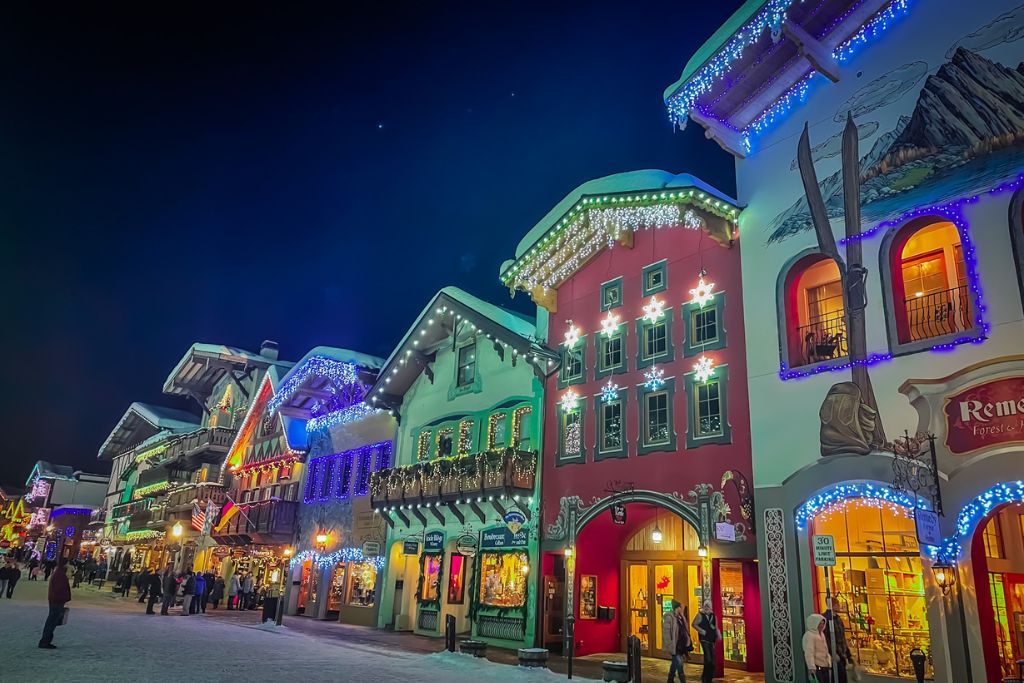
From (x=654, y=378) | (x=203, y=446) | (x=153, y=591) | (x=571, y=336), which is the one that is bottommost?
(x=153, y=591)

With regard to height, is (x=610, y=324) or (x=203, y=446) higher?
(x=610, y=324)

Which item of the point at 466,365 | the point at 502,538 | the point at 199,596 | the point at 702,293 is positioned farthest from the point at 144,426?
the point at 702,293

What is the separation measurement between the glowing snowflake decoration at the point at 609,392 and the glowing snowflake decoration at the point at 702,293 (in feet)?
11.2

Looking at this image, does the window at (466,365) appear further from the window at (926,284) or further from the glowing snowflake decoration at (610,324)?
the window at (926,284)

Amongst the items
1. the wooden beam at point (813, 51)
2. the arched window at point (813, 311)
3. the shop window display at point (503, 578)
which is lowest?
the shop window display at point (503, 578)

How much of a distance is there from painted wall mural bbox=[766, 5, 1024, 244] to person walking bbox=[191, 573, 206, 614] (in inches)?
1022

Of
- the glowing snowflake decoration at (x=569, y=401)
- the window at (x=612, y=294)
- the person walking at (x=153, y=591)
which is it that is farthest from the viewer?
the person walking at (x=153, y=591)

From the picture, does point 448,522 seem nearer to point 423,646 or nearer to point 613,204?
point 423,646

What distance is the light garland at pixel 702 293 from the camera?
1902cm

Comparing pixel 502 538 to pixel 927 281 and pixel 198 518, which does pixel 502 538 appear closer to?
pixel 927 281

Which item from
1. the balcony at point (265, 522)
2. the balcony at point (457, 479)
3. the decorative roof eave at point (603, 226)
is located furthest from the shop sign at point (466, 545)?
the balcony at point (265, 522)

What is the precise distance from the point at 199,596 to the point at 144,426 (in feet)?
132

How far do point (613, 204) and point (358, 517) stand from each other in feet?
56.3

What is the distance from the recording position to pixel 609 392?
69.1 ft
